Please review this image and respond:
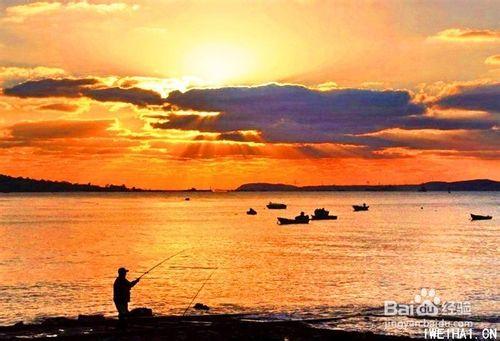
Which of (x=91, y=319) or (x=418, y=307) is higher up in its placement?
(x=91, y=319)

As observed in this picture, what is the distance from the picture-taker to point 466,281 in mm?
58094

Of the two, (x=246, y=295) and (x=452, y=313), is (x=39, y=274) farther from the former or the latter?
(x=452, y=313)

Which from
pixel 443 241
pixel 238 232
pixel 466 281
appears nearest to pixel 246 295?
pixel 466 281

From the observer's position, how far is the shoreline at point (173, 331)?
27312 millimetres

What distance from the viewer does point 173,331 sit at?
92.4 feet

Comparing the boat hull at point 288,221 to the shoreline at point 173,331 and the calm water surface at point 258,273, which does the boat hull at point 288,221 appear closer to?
the calm water surface at point 258,273

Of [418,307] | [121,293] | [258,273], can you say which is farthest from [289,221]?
[121,293]

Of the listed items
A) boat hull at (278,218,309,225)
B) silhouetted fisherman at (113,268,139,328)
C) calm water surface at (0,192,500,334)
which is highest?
boat hull at (278,218,309,225)

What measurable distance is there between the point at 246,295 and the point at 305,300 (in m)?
4.76

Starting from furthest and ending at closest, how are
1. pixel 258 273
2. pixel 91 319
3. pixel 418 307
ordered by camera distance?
pixel 258 273 < pixel 418 307 < pixel 91 319

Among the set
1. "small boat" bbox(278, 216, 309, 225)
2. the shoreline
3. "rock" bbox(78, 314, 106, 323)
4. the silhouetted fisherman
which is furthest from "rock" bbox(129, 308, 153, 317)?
"small boat" bbox(278, 216, 309, 225)

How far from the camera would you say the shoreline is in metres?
27.3

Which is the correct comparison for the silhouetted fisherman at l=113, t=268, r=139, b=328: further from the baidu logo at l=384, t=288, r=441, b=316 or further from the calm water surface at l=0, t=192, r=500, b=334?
the baidu logo at l=384, t=288, r=441, b=316

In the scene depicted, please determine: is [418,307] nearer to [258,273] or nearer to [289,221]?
[258,273]
